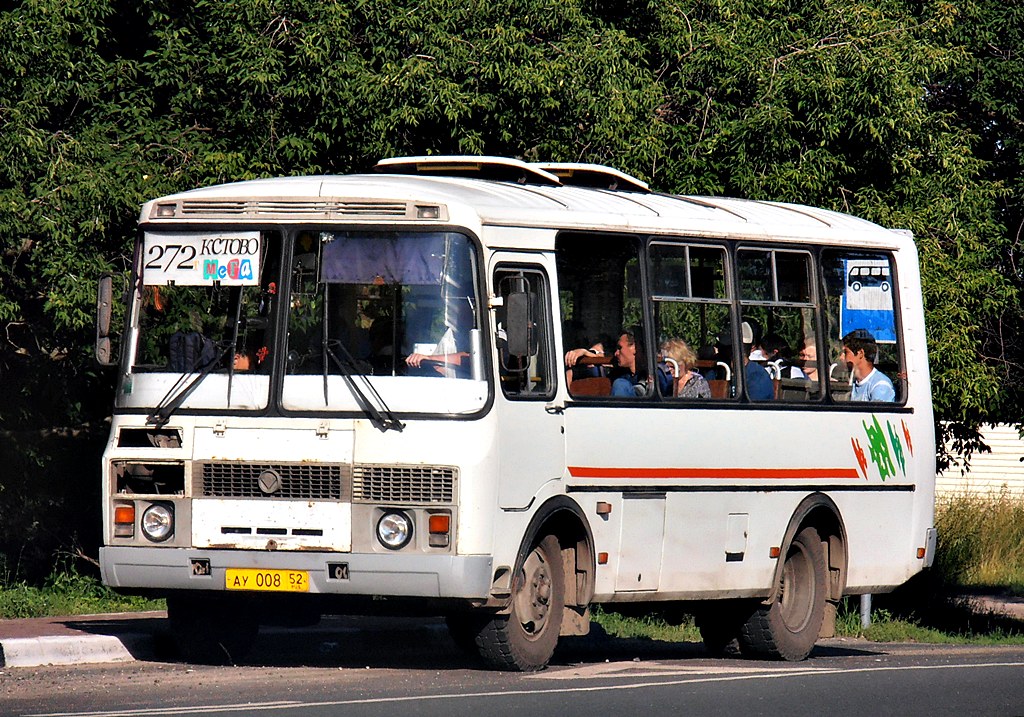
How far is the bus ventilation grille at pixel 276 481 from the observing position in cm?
1086

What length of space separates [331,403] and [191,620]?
2.13 meters

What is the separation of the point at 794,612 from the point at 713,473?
199cm

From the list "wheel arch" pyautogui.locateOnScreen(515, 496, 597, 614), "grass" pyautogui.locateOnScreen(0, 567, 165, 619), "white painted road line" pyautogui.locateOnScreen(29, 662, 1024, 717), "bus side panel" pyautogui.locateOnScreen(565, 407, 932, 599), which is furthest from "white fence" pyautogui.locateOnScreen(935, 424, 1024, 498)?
"wheel arch" pyautogui.locateOnScreen(515, 496, 597, 614)

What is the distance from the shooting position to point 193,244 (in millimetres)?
11422

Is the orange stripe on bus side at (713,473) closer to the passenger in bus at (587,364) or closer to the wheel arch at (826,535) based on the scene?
the wheel arch at (826,535)

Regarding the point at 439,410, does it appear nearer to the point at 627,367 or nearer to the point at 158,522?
the point at 158,522

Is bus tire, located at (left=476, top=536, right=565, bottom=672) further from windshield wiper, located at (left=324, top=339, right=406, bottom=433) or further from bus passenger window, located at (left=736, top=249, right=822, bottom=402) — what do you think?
bus passenger window, located at (left=736, top=249, right=822, bottom=402)

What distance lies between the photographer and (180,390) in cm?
1115

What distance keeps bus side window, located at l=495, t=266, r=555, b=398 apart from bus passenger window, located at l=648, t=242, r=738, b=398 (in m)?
1.18

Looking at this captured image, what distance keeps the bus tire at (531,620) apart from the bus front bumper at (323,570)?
623 millimetres

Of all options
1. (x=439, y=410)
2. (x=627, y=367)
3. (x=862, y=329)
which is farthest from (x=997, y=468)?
(x=439, y=410)

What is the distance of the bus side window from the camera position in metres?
11.0

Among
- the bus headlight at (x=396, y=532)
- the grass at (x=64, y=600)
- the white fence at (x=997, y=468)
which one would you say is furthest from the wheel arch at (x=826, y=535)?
the white fence at (x=997, y=468)

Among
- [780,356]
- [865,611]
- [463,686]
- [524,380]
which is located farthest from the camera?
[865,611]
